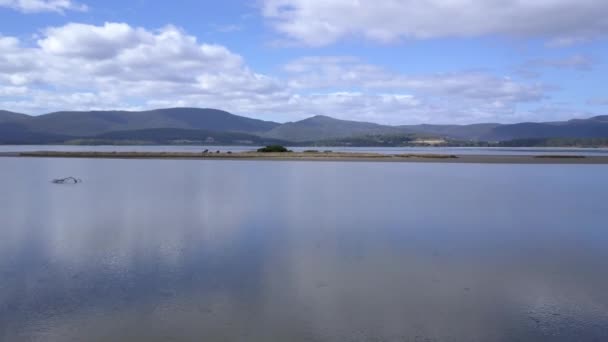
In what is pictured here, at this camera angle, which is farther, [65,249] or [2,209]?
[2,209]

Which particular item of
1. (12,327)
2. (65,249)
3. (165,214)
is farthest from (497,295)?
(165,214)

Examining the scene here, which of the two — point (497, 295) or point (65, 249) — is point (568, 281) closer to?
point (497, 295)

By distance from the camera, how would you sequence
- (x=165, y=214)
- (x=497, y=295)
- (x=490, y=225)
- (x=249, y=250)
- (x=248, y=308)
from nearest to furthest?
(x=248, y=308), (x=497, y=295), (x=249, y=250), (x=490, y=225), (x=165, y=214)

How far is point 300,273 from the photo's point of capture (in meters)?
9.38

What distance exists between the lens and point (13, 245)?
11750mm

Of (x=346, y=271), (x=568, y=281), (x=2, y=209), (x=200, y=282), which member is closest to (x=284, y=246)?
(x=346, y=271)

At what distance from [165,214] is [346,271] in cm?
918

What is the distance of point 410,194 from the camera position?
2397 cm

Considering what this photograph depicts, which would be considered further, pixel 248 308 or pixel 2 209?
pixel 2 209

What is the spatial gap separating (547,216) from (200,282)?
13587mm

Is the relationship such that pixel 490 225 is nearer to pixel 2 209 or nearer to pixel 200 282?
pixel 200 282

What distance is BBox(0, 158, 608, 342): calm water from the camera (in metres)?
6.75

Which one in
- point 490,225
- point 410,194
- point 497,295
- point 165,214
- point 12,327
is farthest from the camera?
point 410,194

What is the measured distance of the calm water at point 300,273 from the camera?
6754 mm
